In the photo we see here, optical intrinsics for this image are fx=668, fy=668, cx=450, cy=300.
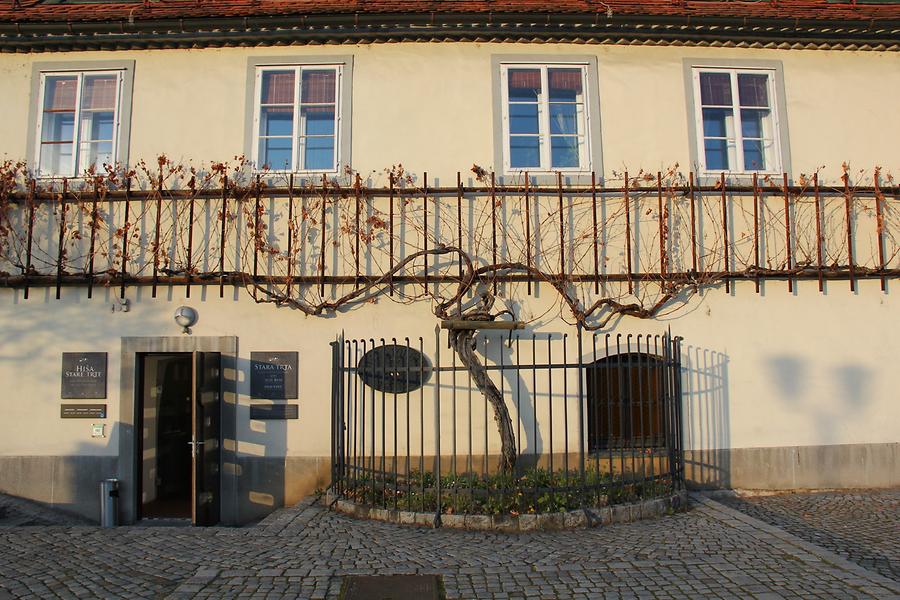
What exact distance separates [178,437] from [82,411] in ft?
5.65

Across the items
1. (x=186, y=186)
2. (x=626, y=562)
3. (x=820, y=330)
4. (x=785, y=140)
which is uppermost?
(x=785, y=140)

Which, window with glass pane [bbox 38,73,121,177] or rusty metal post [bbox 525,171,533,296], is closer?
rusty metal post [bbox 525,171,533,296]

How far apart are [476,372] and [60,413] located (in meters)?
5.46

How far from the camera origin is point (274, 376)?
8.67 metres

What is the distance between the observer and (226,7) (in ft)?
29.7

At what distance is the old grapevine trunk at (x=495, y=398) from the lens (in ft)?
25.7

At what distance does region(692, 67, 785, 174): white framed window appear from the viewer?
925cm

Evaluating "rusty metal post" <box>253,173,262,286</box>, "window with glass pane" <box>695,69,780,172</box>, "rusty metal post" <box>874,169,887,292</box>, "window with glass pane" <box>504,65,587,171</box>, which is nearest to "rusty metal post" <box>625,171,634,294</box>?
"window with glass pane" <box>504,65,587,171</box>

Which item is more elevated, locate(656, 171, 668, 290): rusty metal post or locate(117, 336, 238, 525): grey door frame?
locate(656, 171, 668, 290): rusty metal post

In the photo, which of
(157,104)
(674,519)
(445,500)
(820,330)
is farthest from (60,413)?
(820,330)

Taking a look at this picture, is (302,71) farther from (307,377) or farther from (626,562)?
(626,562)

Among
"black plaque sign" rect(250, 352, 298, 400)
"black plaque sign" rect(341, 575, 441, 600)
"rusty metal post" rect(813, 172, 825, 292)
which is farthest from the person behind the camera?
"rusty metal post" rect(813, 172, 825, 292)

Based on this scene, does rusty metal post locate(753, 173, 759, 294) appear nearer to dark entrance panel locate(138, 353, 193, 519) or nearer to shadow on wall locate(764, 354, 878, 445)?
shadow on wall locate(764, 354, 878, 445)

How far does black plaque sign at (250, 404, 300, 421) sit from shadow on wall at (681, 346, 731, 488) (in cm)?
511
